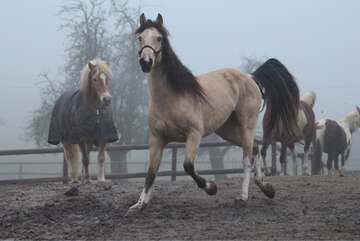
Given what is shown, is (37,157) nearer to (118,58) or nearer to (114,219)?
(118,58)

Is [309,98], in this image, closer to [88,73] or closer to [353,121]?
[353,121]

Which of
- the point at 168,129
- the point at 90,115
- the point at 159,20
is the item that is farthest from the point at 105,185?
the point at 159,20

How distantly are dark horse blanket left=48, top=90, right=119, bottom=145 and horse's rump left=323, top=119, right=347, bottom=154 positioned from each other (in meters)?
6.90

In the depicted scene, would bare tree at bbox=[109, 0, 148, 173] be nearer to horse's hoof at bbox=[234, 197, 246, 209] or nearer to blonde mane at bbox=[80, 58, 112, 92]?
blonde mane at bbox=[80, 58, 112, 92]

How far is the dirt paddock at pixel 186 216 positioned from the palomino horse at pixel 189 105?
324 millimetres

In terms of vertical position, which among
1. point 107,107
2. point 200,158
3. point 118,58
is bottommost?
point 200,158

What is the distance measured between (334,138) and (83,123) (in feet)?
24.4

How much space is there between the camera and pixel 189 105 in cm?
612

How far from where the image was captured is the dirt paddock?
5059 millimetres

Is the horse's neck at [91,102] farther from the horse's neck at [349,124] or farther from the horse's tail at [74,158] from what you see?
the horse's neck at [349,124]

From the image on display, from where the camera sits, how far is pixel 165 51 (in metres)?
6.23

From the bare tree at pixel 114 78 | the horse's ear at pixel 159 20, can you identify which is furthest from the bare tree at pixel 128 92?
the horse's ear at pixel 159 20

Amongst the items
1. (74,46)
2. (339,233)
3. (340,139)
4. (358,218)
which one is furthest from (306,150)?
(74,46)

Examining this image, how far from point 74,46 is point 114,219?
52.2 feet
